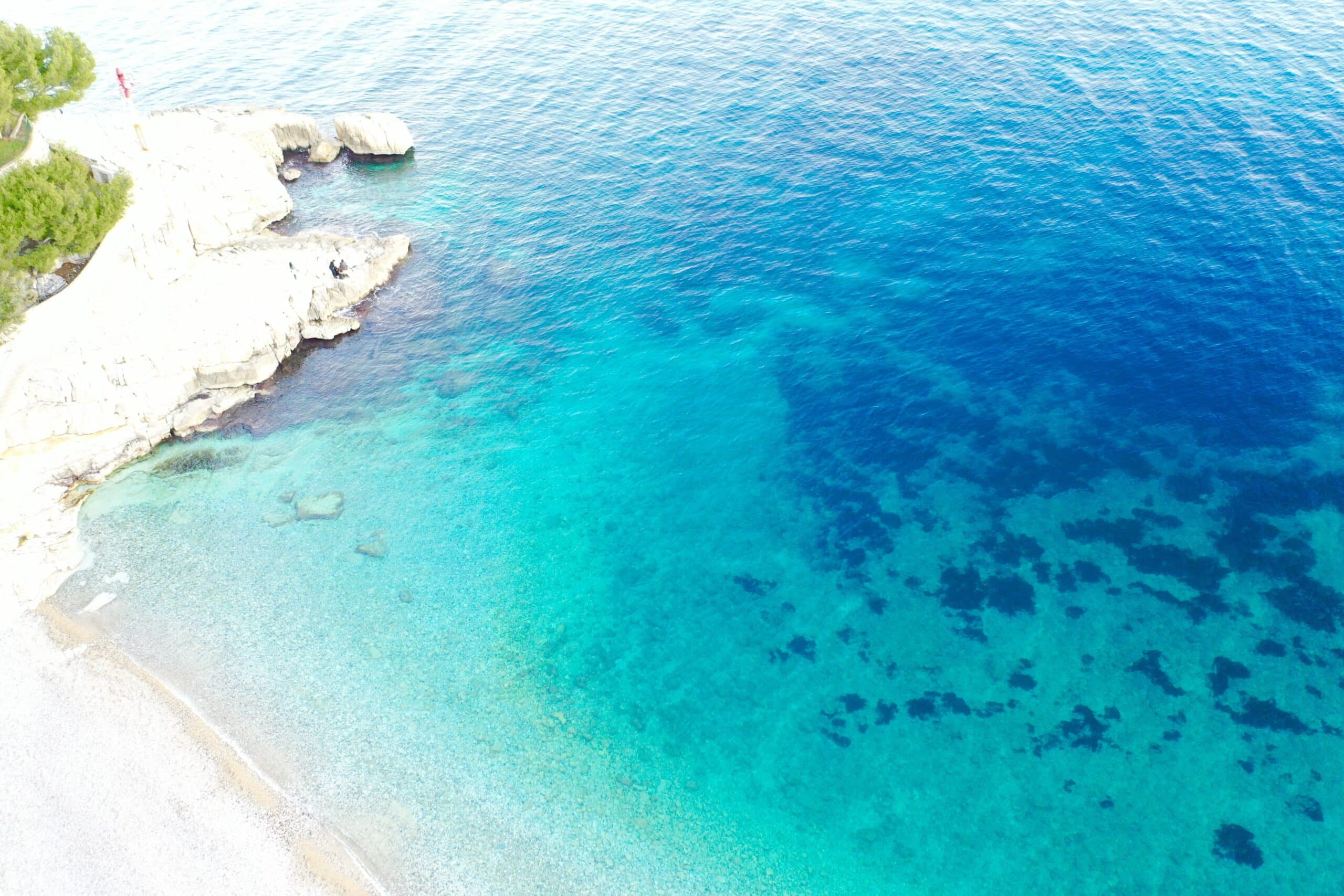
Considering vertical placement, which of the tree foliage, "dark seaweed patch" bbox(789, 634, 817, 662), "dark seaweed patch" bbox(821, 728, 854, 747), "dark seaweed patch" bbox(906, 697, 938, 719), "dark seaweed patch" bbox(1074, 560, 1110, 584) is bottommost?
"dark seaweed patch" bbox(821, 728, 854, 747)

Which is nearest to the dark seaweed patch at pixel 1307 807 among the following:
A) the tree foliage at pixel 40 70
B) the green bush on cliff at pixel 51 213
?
the green bush on cliff at pixel 51 213

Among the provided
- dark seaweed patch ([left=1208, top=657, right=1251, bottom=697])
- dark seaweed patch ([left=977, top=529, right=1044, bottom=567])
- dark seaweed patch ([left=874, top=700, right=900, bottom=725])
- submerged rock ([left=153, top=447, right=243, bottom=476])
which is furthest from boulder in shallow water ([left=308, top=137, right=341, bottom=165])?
dark seaweed patch ([left=1208, top=657, right=1251, bottom=697])

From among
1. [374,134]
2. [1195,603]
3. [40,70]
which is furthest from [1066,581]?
[40,70]

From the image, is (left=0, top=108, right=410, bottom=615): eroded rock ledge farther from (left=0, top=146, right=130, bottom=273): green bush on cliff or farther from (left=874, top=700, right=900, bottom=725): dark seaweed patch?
(left=874, top=700, right=900, bottom=725): dark seaweed patch

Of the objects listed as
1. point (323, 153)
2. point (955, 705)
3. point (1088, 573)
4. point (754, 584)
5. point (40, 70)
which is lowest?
point (955, 705)

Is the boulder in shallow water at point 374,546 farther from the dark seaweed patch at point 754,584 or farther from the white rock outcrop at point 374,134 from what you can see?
the white rock outcrop at point 374,134

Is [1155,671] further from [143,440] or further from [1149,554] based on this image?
[143,440]
